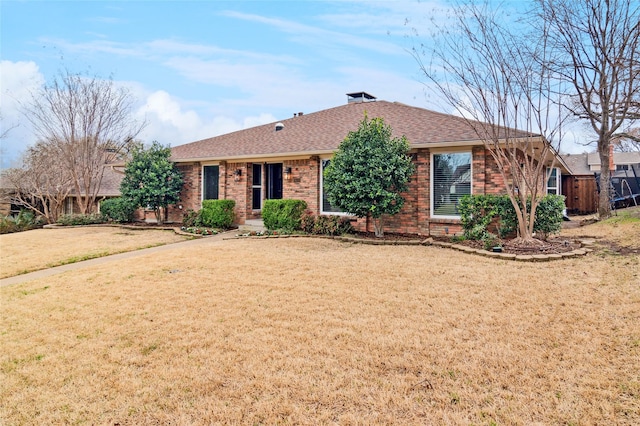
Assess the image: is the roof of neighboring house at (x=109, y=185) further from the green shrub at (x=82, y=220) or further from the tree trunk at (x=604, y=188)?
the tree trunk at (x=604, y=188)

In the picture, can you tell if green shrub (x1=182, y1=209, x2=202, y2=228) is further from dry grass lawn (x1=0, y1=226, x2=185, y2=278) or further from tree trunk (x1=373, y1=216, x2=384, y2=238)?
tree trunk (x1=373, y1=216, x2=384, y2=238)

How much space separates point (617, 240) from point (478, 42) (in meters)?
6.31

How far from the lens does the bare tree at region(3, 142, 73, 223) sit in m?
19.5

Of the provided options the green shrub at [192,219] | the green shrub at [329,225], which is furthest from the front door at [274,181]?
the green shrub at [329,225]

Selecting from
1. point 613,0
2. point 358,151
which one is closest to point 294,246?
point 358,151

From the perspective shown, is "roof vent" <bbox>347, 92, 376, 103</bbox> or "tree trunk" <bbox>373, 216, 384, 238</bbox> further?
"roof vent" <bbox>347, 92, 376, 103</bbox>

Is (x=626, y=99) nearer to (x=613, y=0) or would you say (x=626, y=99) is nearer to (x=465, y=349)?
(x=613, y=0)

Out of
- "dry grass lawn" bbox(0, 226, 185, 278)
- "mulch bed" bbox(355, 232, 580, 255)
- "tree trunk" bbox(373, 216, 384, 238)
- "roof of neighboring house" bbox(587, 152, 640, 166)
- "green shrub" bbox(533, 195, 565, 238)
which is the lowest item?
"dry grass lawn" bbox(0, 226, 185, 278)

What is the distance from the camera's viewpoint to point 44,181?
19.8 meters

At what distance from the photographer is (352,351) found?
12.0 ft

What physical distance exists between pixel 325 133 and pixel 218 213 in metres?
4.74

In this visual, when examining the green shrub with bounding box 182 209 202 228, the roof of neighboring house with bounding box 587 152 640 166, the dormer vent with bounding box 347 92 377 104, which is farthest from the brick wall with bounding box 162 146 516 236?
the roof of neighboring house with bounding box 587 152 640 166

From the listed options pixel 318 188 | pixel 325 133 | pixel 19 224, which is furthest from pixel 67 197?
pixel 318 188

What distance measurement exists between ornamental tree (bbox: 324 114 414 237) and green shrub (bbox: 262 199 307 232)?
6.31 feet
